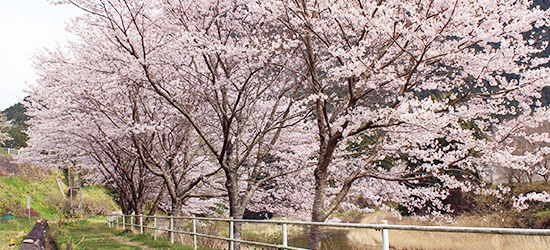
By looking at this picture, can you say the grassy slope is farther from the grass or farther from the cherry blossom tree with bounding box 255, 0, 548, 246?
the cherry blossom tree with bounding box 255, 0, 548, 246

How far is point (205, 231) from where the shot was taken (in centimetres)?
1712

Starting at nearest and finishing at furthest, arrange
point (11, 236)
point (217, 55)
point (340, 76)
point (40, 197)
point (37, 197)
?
point (340, 76), point (217, 55), point (11, 236), point (37, 197), point (40, 197)

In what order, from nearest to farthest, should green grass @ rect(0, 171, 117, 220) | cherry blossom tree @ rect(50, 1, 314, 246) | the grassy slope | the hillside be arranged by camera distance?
cherry blossom tree @ rect(50, 1, 314, 246) → the grassy slope → green grass @ rect(0, 171, 117, 220) → the hillside

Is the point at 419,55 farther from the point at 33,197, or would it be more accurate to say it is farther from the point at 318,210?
the point at 33,197

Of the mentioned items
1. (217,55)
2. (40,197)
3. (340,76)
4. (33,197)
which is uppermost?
(217,55)

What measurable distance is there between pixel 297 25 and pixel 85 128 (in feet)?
38.1

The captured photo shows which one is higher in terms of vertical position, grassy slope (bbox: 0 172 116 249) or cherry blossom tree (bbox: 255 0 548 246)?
cherry blossom tree (bbox: 255 0 548 246)

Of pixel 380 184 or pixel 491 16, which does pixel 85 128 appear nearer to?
pixel 380 184

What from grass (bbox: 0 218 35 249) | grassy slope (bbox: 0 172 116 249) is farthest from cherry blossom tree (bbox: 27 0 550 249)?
grassy slope (bbox: 0 172 116 249)

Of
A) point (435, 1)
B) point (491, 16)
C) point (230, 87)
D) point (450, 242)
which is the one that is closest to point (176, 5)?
point (230, 87)

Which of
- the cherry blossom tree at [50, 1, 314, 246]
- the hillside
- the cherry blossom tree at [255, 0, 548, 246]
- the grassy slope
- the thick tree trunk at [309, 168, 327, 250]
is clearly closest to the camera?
the cherry blossom tree at [255, 0, 548, 246]

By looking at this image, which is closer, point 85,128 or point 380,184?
point 380,184

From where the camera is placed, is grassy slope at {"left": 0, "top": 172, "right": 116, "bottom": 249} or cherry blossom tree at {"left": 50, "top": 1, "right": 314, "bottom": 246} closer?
cherry blossom tree at {"left": 50, "top": 1, "right": 314, "bottom": 246}

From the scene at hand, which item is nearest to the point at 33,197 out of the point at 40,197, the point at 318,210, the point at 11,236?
the point at 40,197
